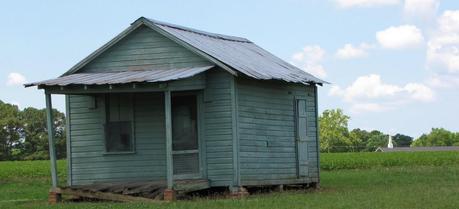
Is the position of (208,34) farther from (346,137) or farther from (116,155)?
(346,137)

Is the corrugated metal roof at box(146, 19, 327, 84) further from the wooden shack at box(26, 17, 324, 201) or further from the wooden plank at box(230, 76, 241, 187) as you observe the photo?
the wooden plank at box(230, 76, 241, 187)

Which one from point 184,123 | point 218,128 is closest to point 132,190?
point 184,123

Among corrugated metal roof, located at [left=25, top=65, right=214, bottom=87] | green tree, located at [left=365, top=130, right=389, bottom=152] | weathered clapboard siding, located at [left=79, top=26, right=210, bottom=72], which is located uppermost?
weathered clapboard siding, located at [left=79, top=26, right=210, bottom=72]

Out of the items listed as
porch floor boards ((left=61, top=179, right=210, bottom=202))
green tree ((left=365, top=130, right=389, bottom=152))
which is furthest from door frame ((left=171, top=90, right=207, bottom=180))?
green tree ((left=365, top=130, right=389, bottom=152))

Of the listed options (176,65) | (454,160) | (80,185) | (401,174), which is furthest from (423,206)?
(454,160)

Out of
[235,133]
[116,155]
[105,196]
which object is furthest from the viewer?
[116,155]

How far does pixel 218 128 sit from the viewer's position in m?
22.3

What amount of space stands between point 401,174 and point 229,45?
11541 mm

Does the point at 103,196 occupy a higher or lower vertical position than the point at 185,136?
lower

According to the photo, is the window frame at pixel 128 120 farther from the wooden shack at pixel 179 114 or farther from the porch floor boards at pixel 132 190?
the porch floor boards at pixel 132 190

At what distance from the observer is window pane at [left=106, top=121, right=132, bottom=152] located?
2333 centimetres

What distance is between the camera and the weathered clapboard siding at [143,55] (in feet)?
75.2

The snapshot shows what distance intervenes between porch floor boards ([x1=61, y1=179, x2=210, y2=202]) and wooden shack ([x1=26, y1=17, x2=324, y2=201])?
0.37 metres

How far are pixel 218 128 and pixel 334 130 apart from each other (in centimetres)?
10723
